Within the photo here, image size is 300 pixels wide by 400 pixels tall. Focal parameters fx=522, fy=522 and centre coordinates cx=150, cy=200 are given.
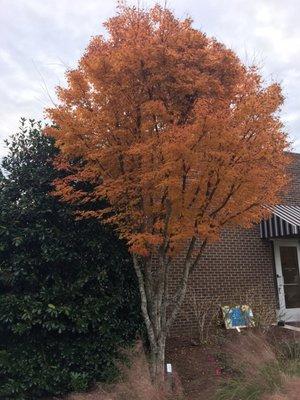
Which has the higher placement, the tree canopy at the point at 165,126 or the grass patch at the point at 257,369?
the tree canopy at the point at 165,126

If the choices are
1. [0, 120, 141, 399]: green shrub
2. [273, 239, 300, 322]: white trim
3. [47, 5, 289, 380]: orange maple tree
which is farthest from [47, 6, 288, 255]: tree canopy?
[273, 239, 300, 322]: white trim

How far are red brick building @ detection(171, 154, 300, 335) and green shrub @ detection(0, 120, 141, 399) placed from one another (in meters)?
3.15

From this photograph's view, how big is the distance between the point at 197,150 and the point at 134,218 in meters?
1.62

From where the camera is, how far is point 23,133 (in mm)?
10016

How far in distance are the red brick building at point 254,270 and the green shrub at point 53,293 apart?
10.3ft

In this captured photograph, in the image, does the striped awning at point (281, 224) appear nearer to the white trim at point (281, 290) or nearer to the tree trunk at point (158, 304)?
the white trim at point (281, 290)

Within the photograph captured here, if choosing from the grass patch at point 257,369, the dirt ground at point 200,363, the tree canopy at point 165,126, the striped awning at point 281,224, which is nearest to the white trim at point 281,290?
the striped awning at point 281,224

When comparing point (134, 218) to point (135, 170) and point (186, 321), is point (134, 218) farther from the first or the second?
point (186, 321)

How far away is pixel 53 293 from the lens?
872cm

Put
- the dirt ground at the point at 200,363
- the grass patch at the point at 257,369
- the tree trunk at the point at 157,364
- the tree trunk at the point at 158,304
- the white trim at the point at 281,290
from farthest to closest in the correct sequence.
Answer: the white trim at the point at 281,290 < the tree trunk at the point at 158,304 < the dirt ground at the point at 200,363 < the tree trunk at the point at 157,364 < the grass patch at the point at 257,369

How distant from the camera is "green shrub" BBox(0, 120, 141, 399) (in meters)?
8.52

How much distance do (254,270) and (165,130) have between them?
6.95 meters

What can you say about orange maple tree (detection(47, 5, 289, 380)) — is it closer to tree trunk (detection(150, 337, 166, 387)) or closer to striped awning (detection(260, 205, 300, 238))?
tree trunk (detection(150, 337, 166, 387))

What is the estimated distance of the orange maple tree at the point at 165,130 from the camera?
25.5 ft
